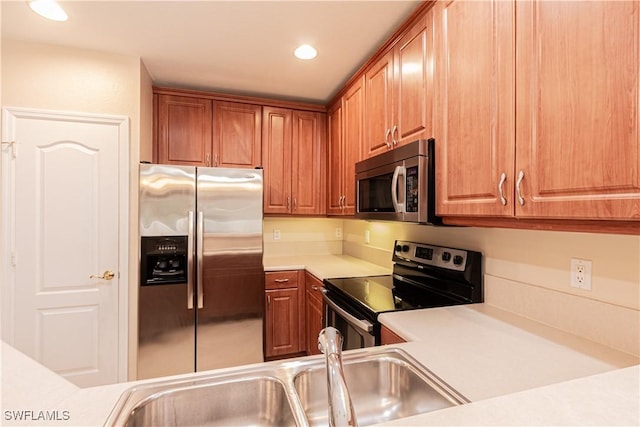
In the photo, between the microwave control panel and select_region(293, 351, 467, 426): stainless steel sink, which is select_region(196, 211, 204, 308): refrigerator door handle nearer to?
the microwave control panel

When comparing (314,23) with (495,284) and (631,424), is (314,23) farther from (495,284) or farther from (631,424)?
(631,424)

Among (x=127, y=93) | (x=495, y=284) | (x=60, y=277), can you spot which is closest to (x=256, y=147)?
(x=127, y=93)

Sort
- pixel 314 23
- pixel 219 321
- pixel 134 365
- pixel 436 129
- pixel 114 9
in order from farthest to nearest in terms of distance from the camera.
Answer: pixel 219 321, pixel 134 365, pixel 314 23, pixel 114 9, pixel 436 129

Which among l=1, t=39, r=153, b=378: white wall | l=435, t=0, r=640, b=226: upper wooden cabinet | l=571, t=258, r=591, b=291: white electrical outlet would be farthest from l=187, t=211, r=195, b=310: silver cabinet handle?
l=571, t=258, r=591, b=291: white electrical outlet

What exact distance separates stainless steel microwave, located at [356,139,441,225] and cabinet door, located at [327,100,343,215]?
804 millimetres

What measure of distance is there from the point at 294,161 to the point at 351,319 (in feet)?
6.03

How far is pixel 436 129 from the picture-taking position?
1483 millimetres

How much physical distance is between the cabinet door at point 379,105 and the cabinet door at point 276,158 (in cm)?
104

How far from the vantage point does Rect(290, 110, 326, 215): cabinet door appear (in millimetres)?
3037

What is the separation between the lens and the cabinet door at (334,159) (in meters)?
2.75

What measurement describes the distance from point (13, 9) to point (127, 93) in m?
0.66

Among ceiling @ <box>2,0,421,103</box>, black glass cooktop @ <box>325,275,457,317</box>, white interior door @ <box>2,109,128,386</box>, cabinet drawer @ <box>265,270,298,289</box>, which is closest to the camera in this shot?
black glass cooktop @ <box>325,275,457,317</box>

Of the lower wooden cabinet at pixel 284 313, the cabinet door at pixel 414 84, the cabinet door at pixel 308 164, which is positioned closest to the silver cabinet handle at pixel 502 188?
the cabinet door at pixel 414 84

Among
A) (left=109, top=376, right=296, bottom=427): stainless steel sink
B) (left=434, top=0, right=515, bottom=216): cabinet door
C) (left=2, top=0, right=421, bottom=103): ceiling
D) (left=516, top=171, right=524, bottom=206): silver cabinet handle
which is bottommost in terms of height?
(left=109, top=376, right=296, bottom=427): stainless steel sink
